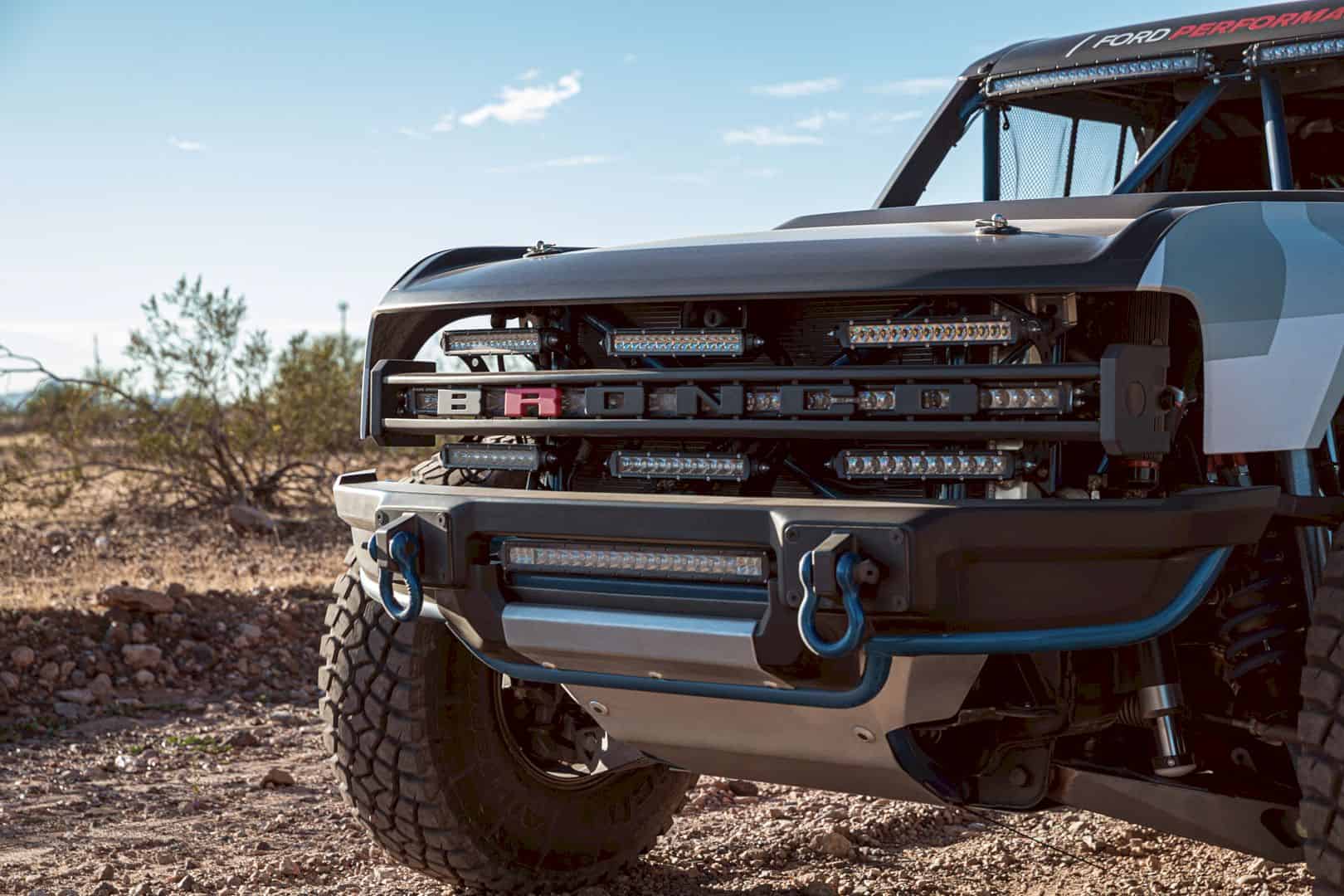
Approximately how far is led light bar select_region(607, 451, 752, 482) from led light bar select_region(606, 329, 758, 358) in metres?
0.22

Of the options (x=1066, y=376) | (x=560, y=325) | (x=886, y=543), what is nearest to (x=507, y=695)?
(x=560, y=325)

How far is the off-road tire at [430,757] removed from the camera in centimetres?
402

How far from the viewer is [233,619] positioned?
8016 millimetres

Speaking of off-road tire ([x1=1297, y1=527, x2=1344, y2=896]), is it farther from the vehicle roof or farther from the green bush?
the green bush

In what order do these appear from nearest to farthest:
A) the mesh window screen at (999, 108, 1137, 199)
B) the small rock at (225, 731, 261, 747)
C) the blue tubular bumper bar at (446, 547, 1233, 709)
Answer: the blue tubular bumper bar at (446, 547, 1233, 709), the mesh window screen at (999, 108, 1137, 199), the small rock at (225, 731, 261, 747)

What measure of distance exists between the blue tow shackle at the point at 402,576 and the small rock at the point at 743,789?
2.41 m

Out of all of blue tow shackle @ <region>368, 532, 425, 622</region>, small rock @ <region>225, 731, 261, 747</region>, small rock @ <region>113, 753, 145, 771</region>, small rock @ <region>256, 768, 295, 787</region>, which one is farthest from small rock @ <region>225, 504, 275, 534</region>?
blue tow shackle @ <region>368, 532, 425, 622</region>

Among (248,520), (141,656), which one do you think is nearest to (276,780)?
(141,656)

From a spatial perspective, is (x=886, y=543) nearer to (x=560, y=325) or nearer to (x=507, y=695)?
(x=560, y=325)

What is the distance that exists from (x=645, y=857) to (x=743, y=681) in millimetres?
1859

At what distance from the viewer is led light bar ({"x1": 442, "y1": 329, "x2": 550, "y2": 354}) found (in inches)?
141

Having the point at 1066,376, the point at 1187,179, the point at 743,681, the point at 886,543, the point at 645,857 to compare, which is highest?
the point at 1187,179

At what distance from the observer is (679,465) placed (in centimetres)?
338

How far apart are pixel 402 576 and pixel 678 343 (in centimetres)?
81
